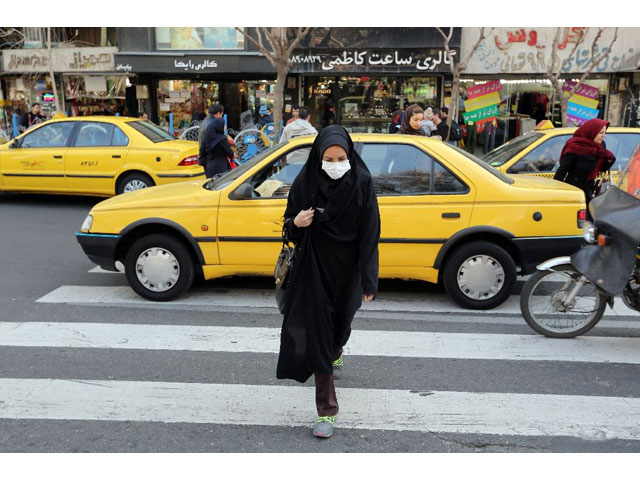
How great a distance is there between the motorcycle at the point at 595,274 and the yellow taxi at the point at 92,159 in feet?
24.3

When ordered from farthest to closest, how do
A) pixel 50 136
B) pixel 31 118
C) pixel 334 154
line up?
pixel 31 118, pixel 50 136, pixel 334 154

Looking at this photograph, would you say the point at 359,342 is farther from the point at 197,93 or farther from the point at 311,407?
the point at 197,93

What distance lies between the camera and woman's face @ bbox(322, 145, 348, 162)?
3627 mm

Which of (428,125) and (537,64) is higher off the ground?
(537,64)

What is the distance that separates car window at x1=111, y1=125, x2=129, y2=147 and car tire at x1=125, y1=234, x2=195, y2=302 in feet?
18.1

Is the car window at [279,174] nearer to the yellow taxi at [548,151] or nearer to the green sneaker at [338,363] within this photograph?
the green sneaker at [338,363]

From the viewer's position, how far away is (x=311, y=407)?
420 centimetres

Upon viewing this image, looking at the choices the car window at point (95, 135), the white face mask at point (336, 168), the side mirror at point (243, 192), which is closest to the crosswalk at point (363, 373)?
the side mirror at point (243, 192)

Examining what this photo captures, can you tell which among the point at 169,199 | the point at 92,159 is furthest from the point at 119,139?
the point at 169,199

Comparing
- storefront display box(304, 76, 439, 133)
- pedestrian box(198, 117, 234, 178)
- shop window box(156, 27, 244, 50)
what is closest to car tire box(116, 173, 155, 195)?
pedestrian box(198, 117, 234, 178)

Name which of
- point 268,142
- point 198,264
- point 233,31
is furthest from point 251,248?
point 233,31

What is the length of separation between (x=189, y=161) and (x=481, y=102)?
279 inches

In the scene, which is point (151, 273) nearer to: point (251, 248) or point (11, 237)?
point (251, 248)

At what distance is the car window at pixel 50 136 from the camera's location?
11.4m
